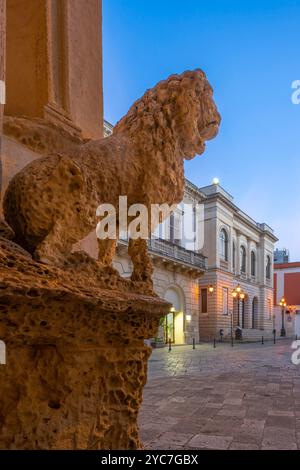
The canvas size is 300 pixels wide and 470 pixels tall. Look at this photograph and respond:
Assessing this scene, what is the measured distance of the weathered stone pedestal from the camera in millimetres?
1148

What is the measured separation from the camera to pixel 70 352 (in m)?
1.36

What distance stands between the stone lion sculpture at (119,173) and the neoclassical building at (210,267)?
1296 cm

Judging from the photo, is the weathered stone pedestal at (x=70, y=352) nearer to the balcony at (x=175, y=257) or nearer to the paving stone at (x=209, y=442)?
the paving stone at (x=209, y=442)

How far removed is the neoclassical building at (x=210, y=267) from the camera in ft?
69.0

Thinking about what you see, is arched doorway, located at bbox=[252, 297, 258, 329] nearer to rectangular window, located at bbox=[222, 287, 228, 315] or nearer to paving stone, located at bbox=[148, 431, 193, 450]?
rectangular window, located at bbox=[222, 287, 228, 315]

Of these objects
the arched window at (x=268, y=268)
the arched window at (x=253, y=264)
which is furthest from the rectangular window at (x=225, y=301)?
the arched window at (x=268, y=268)

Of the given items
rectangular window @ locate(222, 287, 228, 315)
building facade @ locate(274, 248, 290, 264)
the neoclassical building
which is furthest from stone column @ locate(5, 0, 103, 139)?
building facade @ locate(274, 248, 290, 264)

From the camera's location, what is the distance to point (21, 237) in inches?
57.3

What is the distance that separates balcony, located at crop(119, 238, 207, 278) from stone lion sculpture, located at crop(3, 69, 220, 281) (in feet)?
51.1

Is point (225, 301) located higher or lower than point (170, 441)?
lower

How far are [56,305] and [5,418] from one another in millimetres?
487

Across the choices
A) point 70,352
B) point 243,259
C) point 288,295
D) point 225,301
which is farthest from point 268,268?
point 70,352

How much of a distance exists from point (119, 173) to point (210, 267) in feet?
86.9

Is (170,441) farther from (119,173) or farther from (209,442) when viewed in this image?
(119,173)
